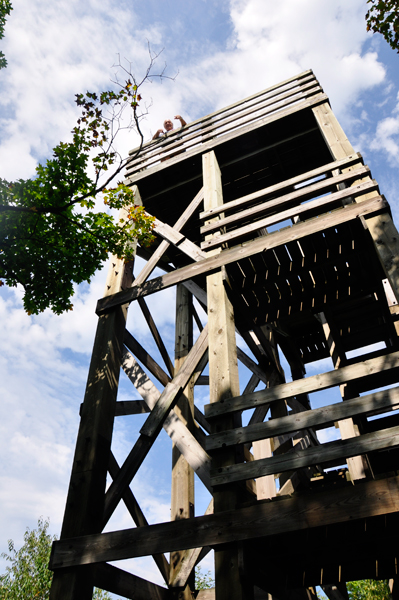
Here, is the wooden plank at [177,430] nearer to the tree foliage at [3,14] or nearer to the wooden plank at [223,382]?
the wooden plank at [223,382]

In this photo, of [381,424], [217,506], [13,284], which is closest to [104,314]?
[13,284]

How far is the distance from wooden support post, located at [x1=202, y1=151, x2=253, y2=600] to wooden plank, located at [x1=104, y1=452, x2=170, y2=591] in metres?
1.46

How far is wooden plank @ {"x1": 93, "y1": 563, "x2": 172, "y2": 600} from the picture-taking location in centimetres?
430

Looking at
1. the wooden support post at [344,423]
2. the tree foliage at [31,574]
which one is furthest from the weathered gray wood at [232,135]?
the tree foliage at [31,574]

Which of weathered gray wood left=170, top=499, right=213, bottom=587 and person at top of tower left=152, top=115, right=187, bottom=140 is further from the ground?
person at top of tower left=152, top=115, right=187, bottom=140

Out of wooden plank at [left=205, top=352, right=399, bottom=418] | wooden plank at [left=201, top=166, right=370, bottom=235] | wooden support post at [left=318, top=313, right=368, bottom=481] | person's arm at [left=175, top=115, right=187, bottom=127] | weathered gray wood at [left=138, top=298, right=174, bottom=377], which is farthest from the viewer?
person's arm at [left=175, top=115, right=187, bottom=127]

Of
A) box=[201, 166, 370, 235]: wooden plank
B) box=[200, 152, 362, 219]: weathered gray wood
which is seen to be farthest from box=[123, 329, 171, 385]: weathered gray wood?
box=[200, 152, 362, 219]: weathered gray wood

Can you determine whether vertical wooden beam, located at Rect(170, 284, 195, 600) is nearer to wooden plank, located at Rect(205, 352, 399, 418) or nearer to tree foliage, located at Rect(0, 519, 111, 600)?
wooden plank, located at Rect(205, 352, 399, 418)

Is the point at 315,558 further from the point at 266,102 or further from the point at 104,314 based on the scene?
the point at 266,102

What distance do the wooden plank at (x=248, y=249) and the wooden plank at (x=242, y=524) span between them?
303 cm

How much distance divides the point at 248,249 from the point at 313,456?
2851mm

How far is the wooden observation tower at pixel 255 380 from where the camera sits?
3.75 metres

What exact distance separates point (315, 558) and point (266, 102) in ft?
23.3

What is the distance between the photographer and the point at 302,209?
563cm
